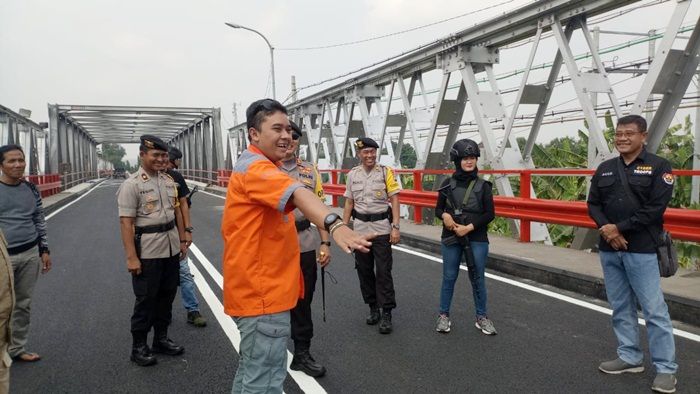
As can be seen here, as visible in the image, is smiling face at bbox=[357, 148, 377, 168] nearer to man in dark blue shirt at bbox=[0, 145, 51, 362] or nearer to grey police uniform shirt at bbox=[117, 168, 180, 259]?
grey police uniform shirt at bbox=[117, 168, 180, 259]

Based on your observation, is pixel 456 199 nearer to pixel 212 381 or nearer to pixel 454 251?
pixel 454 251

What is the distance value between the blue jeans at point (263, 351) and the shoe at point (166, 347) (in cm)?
182

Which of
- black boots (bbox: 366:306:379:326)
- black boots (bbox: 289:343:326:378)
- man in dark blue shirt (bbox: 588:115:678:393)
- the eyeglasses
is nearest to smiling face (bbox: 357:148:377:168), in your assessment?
black boots (bbox: 366:306:379:326)

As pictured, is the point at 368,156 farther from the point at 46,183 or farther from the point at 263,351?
the point at 46,183

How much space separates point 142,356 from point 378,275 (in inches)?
82.4

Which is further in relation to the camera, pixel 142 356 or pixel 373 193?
pixel 373 193

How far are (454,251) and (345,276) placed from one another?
7.61ft

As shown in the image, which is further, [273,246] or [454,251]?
[454,251]

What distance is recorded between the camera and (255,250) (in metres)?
2.30

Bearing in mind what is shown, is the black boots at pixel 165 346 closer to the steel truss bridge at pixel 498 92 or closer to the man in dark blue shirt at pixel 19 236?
the man in dark blue shirt at pixel 19 236

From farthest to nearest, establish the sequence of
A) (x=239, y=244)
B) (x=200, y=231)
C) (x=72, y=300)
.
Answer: (x=200, y=231) → (x=72, y=300) → (x=239, y=244)

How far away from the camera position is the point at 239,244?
2.33 meters

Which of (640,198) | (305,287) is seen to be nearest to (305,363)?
(305,287)

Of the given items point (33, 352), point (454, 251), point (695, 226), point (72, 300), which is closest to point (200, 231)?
point (72, 300)
